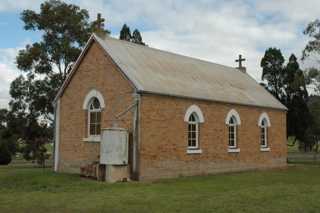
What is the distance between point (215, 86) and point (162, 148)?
6757 millimetres

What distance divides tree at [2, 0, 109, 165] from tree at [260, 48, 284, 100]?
57.5 feet

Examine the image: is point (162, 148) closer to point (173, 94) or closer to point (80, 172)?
point (173, 94)

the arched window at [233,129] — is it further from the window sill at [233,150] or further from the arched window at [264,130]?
the arched window at [264,130]

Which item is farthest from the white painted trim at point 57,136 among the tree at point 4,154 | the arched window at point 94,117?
the tree at point 4,154

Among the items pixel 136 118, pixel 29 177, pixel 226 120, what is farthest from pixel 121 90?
pixel 226 120

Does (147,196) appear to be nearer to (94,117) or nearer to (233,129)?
(94,117)

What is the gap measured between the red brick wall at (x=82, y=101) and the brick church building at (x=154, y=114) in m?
0.05

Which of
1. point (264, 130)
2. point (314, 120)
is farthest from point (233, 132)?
point (314, 120)

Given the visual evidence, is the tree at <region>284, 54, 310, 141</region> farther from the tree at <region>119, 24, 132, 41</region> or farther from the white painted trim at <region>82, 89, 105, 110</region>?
the white painted trim at <region>82, 89, 105, 110</region>

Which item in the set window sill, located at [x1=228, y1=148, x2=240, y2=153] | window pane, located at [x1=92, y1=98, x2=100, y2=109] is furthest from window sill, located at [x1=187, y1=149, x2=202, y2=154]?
window pane, located at [x1=92, y1=98, x2=100, y2=109]

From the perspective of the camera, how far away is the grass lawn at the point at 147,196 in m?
11.4

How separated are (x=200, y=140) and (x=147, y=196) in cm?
870

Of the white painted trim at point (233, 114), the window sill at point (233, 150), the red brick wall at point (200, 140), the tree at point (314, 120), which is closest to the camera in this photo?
the red brick wall at point (200, 140)

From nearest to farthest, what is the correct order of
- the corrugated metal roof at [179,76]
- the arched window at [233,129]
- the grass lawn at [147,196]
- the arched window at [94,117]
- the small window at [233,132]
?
the grass lawn at [147,196] → the corrugated metal roof at [179,76] → the arched window at [94,117] → the arched window at [233,129] → the small window at [233,132]
